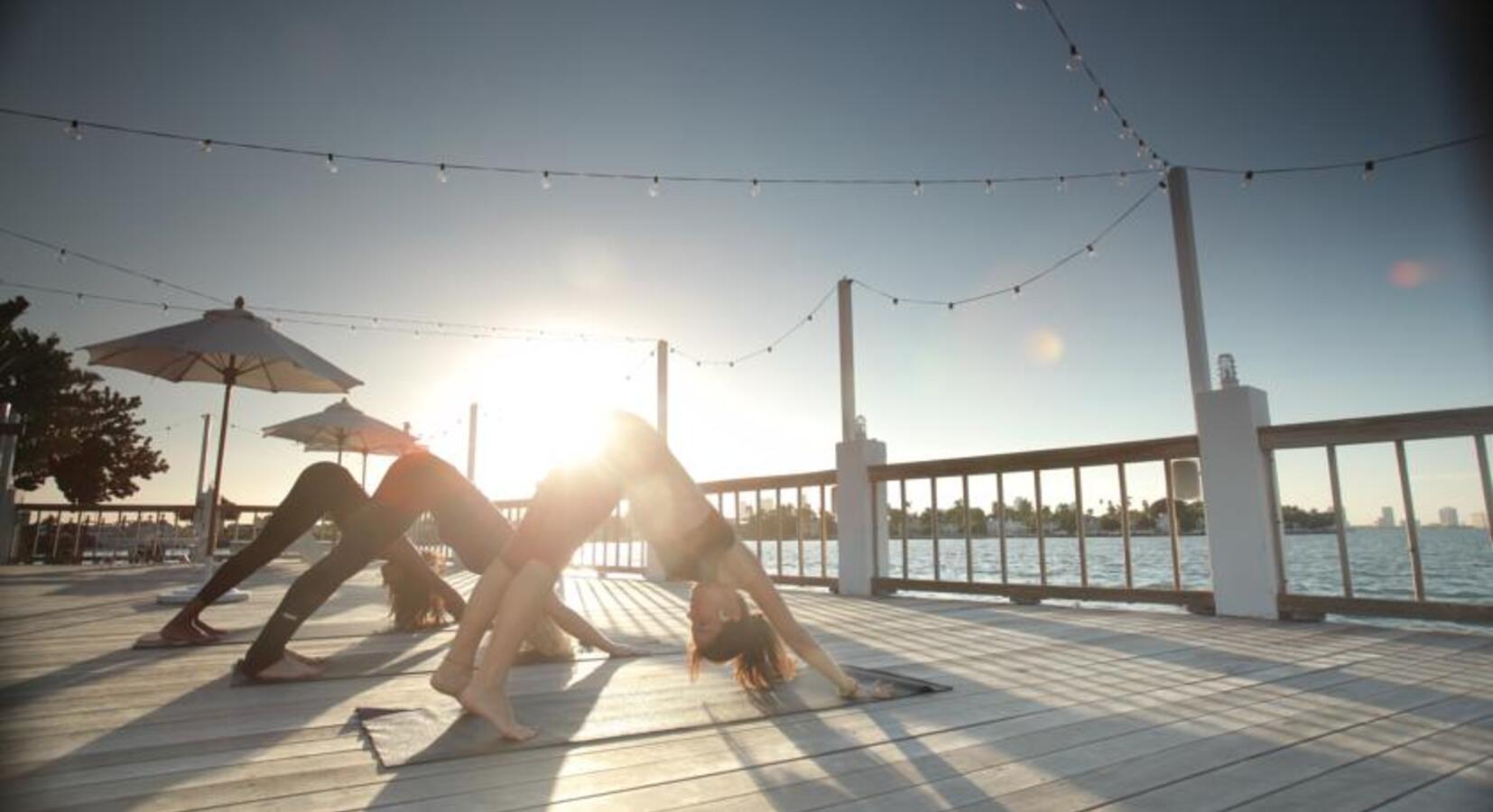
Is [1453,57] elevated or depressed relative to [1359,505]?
elevated

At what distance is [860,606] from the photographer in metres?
4.66

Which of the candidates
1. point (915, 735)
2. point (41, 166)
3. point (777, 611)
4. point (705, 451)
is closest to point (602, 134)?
point (41, 166)

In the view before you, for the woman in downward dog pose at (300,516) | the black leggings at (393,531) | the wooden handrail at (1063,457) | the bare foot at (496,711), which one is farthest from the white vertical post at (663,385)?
the bare foot at (496,711)

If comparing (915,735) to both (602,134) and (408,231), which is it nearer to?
(602,134)

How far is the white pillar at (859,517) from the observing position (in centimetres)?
571

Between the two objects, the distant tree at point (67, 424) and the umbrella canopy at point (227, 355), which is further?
the distant tree at point (67, 424)

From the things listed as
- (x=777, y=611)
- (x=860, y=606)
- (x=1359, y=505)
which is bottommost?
(x=860, y=606)

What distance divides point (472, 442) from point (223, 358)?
8894 millimetres

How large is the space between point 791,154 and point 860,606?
4.20m

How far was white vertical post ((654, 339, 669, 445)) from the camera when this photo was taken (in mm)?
9078

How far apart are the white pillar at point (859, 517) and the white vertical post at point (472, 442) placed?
Result: 9.94 m

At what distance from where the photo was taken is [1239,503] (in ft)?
12.5

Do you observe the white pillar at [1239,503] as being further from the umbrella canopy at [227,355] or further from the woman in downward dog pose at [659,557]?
the umbrella canopy at [227,355]

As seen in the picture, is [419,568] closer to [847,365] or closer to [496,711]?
[496,711]
